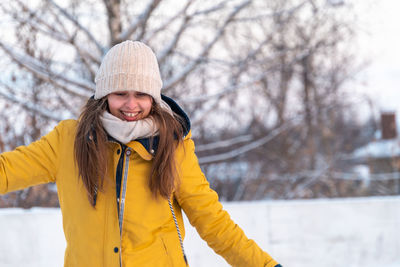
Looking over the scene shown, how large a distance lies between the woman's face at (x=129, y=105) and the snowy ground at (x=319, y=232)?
7.45ft

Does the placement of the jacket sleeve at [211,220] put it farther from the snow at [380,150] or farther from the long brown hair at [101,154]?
the snow at [380,150]

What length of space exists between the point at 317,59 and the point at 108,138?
6.49 metres

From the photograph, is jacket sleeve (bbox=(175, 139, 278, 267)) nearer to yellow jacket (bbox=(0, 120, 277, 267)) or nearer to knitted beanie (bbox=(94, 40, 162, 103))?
yellow jacket (bbox=(0, 120, 277, 267))

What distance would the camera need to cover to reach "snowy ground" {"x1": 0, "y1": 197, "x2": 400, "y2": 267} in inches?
159

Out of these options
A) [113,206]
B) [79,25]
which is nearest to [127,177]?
[113,206]

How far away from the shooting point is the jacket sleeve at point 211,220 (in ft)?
5.57

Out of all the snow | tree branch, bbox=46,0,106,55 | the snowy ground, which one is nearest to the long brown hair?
the snowy ground

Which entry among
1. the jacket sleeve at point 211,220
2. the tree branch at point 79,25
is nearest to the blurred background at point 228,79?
the tree branch at point 79,25

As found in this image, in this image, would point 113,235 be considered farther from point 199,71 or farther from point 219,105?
point 219,105

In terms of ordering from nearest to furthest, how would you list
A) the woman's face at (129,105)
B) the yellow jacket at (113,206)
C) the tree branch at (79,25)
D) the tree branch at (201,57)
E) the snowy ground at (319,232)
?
the yellow jacket at (113,206) → the woman's face at (129,105) → the snowy ground at (319,232) → the tree branch at (79,25) → the tree branch at (201,57)

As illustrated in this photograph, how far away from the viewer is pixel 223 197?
24.0 ft

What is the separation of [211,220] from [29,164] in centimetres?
66

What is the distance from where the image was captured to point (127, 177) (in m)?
1.58

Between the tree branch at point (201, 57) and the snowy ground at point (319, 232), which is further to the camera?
the tree branch at point (201, 57)
